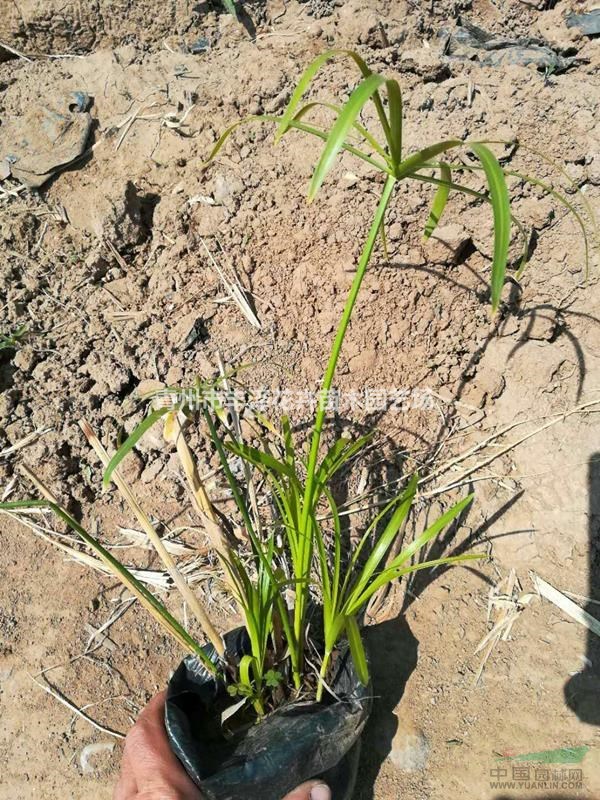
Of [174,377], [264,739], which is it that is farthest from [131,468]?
[264,739]

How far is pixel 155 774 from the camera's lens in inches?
45.4

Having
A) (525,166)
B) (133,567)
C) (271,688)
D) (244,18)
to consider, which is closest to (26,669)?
(133,567)

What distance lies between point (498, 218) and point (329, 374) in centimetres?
38

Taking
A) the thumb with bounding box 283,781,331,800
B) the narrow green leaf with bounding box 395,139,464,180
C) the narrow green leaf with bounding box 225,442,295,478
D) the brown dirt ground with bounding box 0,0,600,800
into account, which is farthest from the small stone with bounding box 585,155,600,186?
the thumb with bounding box 283,781,331,800

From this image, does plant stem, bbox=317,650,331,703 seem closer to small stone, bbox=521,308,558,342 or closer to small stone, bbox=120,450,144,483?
small stone, bbox=120,450,144,483

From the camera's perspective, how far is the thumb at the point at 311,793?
1.16m

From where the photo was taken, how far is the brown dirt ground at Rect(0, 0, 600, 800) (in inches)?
56.9

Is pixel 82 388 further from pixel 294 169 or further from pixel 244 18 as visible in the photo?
pixel 244 18

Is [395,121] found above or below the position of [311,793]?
above

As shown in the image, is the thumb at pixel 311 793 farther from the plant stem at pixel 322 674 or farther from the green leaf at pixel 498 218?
the green leaf at pixel 498 218

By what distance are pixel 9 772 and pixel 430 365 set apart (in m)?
1.55

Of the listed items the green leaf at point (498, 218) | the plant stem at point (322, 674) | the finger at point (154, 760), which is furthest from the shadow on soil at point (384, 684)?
the green leaf at point (498, 218)

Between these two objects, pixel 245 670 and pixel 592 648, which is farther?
pixel 592 648

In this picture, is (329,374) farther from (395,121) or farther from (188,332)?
(188,332)
